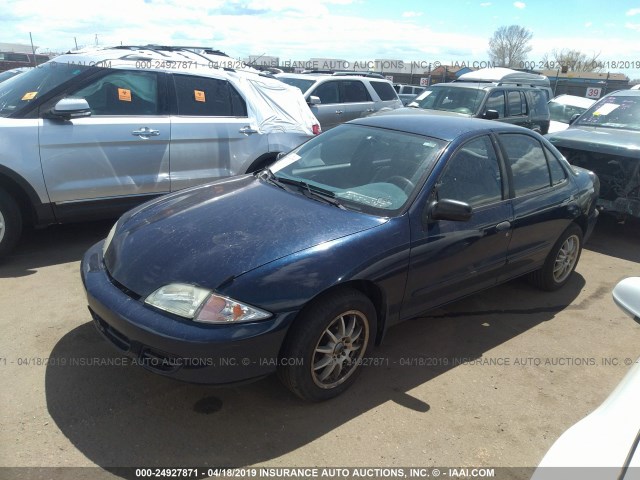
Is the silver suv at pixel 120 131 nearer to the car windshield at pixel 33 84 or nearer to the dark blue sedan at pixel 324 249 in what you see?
the car windshield at pixel 33 84

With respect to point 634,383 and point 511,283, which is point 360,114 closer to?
point 511,283

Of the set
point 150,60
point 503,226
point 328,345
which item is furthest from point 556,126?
point 328,345

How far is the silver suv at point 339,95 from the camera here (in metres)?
9.95

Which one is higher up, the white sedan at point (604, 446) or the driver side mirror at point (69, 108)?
the driver side mirror at point (69, 108)

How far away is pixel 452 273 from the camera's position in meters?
3.45

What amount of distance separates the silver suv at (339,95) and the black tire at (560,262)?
6.07m

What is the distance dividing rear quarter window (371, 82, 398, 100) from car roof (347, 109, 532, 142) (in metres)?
7.42

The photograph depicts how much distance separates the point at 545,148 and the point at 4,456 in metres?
4.46

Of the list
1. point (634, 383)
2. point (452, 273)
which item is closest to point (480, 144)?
point (452, 273)

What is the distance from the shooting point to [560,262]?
4.67 meters

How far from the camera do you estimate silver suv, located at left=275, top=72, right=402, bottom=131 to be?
32.6 ft

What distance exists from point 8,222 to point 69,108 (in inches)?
44.8

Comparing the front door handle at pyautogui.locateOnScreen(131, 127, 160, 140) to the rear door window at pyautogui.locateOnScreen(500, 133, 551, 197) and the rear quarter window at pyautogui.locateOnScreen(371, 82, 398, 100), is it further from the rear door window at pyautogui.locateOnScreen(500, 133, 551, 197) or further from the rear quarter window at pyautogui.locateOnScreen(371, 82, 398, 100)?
the rear quarter window at pyautogui.locateOnScreen(371, 82, 398, 100)

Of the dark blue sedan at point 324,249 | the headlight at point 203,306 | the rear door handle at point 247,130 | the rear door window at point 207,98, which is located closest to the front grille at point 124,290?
the dark blue sedan at point 324,249
